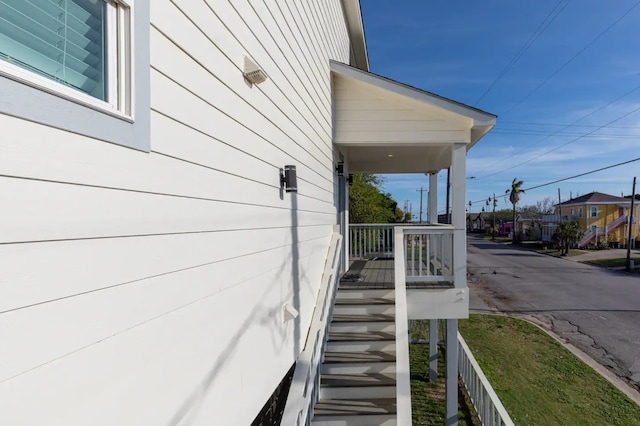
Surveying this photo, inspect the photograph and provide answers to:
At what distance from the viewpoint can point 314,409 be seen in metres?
4.51

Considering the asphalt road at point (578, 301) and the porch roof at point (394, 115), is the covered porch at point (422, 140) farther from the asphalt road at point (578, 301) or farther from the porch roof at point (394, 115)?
the asphalt road at point (578, 301)

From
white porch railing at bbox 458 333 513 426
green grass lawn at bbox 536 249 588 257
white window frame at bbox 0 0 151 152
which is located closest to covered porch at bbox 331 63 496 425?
white porch railing at bbox 458 333 513 426

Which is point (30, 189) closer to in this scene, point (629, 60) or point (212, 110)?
point (212, 110)

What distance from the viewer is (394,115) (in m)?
6.27

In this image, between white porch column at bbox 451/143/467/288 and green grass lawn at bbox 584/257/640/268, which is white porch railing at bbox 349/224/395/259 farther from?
green grass lawn at bbox 584/257/640/268

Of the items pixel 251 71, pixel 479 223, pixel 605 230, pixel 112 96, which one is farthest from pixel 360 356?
pixel 479 223

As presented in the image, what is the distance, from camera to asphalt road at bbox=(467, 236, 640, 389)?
35.2 ft

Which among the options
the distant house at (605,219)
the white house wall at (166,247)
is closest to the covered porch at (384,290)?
the white house wall at (166,247)

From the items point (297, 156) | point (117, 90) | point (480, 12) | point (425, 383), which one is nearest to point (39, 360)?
point (117, 90)

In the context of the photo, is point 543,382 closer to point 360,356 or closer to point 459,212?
point 459,212

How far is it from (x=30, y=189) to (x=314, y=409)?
4166 millimetres

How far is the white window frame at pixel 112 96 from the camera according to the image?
1.07m

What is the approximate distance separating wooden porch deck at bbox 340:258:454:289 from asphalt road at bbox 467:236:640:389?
5961mm

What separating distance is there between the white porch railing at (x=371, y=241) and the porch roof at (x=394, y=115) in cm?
324
